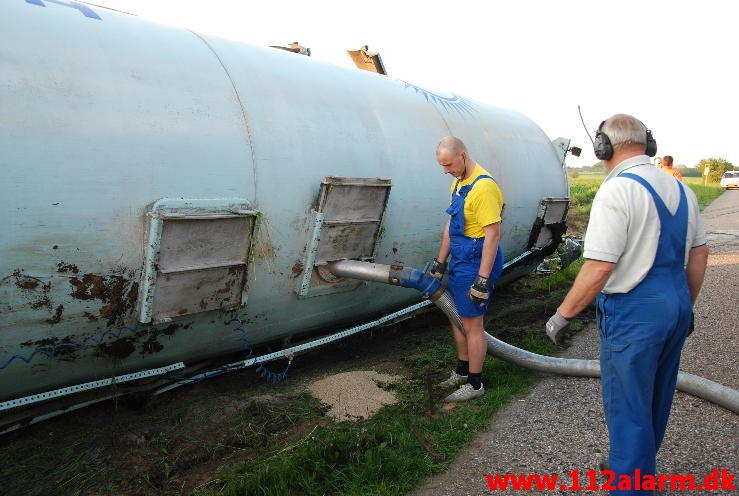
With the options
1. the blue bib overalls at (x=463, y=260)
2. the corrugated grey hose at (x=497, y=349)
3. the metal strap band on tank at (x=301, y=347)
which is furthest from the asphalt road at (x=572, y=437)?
the metal strap band on tank at (x=301, y=347)

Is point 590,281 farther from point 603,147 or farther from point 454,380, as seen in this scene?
point 454,380

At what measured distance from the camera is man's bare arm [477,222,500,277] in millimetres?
3932

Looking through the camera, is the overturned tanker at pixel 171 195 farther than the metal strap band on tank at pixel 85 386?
No

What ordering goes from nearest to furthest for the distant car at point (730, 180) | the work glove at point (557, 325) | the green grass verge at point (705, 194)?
the work glove at point (557, 325)
the green grass verge at point (705, 194)
the distant car at point (730, 180)

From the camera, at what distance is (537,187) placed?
21.7 feet

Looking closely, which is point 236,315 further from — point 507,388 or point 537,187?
point 537,187

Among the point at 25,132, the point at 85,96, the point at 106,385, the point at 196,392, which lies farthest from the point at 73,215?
the point at 196,392

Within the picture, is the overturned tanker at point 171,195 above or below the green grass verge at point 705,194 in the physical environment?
below

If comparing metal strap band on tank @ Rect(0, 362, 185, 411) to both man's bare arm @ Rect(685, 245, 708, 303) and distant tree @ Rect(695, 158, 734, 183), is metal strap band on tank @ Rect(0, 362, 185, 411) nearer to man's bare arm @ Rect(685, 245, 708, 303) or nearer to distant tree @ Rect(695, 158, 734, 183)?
man's bare arm @ Rect(685, 245, 708, 303)

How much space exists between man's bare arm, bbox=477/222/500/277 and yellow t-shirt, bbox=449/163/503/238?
0.05 m

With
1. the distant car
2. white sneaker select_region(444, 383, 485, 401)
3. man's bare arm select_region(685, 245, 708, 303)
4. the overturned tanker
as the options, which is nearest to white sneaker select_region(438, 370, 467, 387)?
white sneaker select_region(444, 383, 485, 401)

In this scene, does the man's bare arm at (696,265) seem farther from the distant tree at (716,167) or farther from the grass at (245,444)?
the distant tree at (716,167)

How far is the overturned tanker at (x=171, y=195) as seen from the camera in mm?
2947

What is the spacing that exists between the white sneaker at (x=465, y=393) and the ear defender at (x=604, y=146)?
216cm
